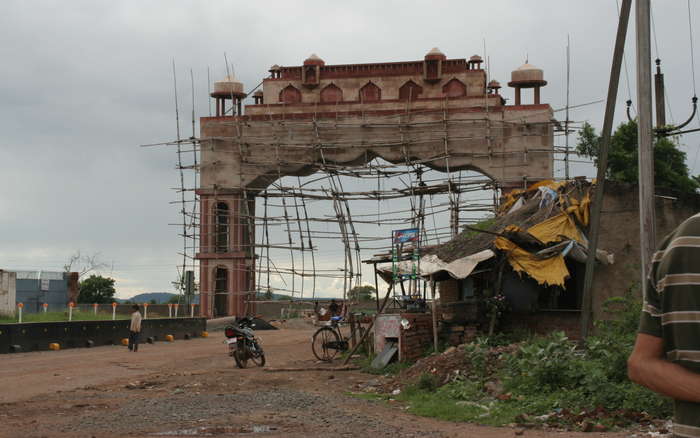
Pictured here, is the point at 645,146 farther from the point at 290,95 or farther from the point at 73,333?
the point at 290,95

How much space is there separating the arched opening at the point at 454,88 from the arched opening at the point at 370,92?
308cm

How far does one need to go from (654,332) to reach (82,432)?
26.7ft

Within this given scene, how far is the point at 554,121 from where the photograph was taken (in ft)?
125

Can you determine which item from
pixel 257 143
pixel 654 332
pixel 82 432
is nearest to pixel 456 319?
pixel 82 432

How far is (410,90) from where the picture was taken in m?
41.5

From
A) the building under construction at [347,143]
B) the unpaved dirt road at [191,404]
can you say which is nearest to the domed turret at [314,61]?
the building under construction at [347,143]

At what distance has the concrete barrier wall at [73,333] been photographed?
21.6 m

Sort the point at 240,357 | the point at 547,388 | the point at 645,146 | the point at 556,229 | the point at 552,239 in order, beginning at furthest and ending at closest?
the point at 240,357 < the point at 556,229 < the point at 552,239 < the point at 645,146 < the point at 547,388

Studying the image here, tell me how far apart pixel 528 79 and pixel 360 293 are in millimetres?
13529

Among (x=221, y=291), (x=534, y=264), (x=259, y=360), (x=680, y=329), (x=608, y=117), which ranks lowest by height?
(x=259, y=360)

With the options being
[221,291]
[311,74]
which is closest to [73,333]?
[221,291]

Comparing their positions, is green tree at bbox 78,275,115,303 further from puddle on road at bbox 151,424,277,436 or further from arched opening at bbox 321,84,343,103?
puddle on road at bbox 151,424,277,436

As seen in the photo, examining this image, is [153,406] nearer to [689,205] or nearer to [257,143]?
[689,205]

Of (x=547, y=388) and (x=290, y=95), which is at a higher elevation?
(x=290, y=95)
